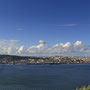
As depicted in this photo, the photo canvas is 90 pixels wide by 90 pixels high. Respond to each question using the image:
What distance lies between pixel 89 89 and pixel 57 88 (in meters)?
41.8

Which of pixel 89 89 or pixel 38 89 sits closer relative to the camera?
pixel 89 89

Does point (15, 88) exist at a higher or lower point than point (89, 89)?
lower

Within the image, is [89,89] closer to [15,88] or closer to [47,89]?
[47,89]

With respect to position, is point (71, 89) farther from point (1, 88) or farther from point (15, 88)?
point (1, 88)

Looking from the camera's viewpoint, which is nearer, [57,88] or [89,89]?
[89,89]

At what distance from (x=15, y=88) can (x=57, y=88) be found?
20203 mm

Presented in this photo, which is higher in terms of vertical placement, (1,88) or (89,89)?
(89,89)

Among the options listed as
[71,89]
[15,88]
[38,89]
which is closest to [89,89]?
[71,89]

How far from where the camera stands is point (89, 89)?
3353cm

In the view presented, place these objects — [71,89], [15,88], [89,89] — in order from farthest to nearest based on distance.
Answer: [15,88] → [71,89] → [89,89]

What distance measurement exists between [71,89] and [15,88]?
2668 cm

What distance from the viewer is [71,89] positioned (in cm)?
6988

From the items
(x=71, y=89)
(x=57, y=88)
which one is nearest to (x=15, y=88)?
(x=57, y=88)

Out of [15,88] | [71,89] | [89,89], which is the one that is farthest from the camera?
[15,88]
